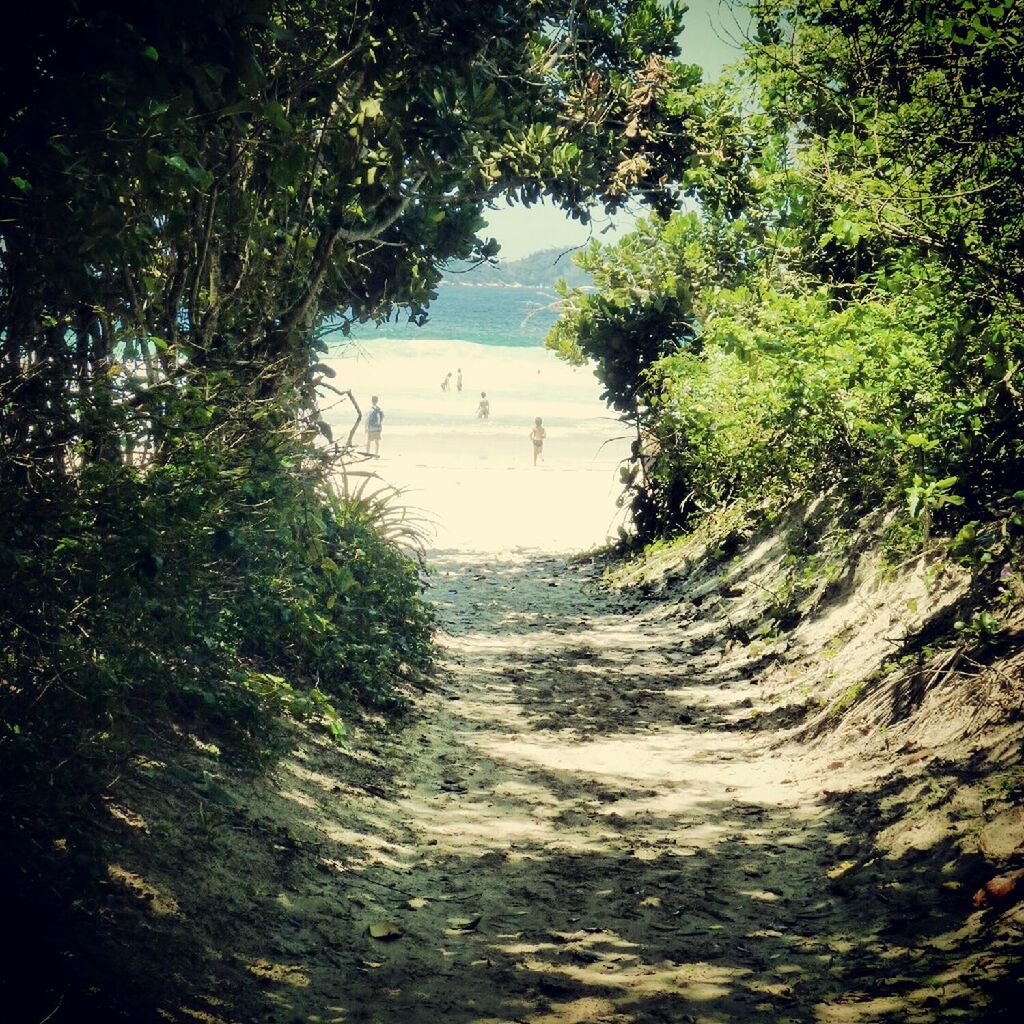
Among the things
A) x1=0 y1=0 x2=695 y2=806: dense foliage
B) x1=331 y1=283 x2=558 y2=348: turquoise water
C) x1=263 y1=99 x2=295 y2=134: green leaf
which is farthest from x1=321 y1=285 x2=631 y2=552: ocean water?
x1=263 y1=99 x2=295 y2=134: green leaf

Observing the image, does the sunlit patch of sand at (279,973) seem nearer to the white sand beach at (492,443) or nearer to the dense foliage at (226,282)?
the dense foliage at (226,282)

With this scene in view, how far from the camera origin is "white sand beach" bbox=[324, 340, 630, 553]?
78.7 feet

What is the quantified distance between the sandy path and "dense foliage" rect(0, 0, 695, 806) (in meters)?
0.92

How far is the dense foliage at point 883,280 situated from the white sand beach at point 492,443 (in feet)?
13.0

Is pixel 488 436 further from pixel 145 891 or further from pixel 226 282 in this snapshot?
pixel 145 891

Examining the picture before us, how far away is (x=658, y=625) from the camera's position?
42.1 ft

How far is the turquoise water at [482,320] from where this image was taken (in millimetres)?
95562

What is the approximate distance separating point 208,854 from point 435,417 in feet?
175

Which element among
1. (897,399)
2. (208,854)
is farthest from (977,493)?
(208,854)

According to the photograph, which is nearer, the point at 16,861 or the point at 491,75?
the point at 16,861

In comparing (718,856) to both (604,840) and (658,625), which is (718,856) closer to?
(604,840)

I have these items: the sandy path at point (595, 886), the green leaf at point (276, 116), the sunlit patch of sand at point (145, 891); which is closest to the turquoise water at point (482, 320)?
the sandy path at point (595, 886)

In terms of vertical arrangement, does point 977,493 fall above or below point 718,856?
above

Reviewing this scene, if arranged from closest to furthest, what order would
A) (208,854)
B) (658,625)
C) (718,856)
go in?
1. (208,854)
2. (718,856)
3. (658,625)
